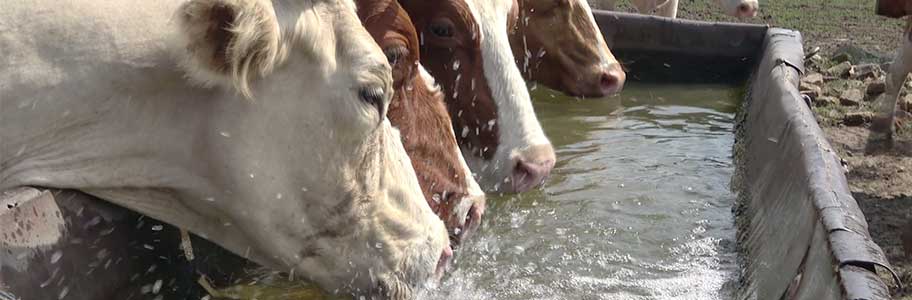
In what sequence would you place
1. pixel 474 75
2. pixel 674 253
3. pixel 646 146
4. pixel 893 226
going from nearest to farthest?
pixel 474 75 < pixel 674 253 < pixel 893 226 < pixel 646 146

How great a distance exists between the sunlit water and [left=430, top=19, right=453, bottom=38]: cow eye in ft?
2.60

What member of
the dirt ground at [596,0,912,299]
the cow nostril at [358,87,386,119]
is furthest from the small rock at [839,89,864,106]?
the cow nostril at [358,87,386,119]

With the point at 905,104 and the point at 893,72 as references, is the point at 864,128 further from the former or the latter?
the point at 905,104

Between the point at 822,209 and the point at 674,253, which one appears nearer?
the point at 822,209

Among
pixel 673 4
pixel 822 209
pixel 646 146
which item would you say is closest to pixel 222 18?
pixel 822 209

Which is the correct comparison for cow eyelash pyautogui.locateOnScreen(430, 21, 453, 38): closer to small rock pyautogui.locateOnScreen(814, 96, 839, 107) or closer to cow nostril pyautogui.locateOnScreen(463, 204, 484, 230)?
cow nostril pyautogui.locateOnScreen(463, 204, 484, 230)

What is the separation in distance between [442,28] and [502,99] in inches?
13.3

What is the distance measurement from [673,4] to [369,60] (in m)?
7.06

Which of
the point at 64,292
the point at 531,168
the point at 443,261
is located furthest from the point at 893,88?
the point at 64,292

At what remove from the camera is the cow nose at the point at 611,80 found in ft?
20.3

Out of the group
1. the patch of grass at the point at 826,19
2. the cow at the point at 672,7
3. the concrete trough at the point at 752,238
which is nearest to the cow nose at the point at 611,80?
the concrete trough at the point at 752,238

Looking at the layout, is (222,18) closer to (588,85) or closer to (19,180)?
(19,180)

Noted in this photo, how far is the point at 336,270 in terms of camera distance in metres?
3.12

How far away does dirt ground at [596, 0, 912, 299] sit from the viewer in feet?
A: 17.5
